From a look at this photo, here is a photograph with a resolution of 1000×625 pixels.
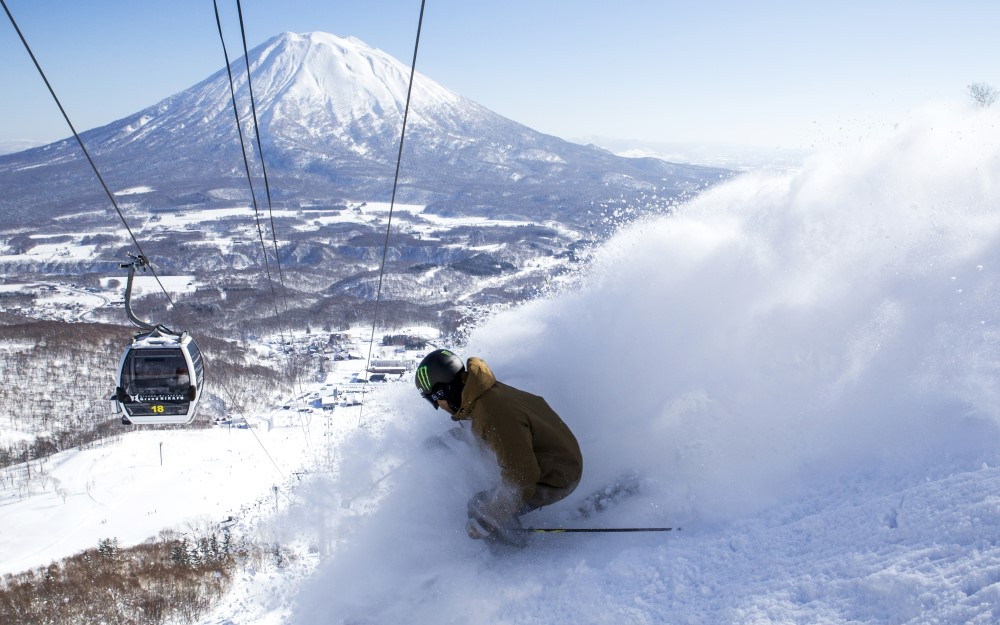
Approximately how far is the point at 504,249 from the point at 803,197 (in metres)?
115

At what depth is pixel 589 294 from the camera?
23.6 feet

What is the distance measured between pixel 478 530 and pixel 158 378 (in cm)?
699

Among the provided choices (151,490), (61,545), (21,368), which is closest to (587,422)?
(61,545)

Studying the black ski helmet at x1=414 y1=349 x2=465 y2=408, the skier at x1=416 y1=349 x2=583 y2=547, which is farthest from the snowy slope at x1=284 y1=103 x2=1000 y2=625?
the black ski helmet at x1=414 y1=349 x2=465 y2=408

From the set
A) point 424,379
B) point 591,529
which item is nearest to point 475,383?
point 424,379

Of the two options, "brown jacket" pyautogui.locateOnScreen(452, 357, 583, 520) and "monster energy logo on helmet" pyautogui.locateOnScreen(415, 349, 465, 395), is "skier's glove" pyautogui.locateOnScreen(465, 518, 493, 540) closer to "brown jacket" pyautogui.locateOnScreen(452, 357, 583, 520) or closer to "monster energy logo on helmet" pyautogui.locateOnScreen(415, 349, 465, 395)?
"brown jacket" pyautogui.locateOnScreen(452, 357, 583, 520)

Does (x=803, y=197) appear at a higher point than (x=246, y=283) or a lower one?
higher

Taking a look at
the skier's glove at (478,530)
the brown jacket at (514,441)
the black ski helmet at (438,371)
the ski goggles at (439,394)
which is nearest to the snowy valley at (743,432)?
the skier's glove at (478,530)

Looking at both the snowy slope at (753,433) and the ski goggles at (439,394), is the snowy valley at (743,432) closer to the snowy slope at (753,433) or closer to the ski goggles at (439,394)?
the snowy slope at (753,433)

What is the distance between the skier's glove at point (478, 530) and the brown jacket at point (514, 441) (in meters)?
0.12

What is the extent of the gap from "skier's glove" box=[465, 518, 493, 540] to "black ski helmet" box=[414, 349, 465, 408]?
98 cm

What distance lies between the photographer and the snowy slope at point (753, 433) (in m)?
3.49

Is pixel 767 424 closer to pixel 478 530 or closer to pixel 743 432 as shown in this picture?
pixel 743 432

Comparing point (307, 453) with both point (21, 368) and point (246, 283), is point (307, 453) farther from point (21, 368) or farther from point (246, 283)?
point (246, 283)
